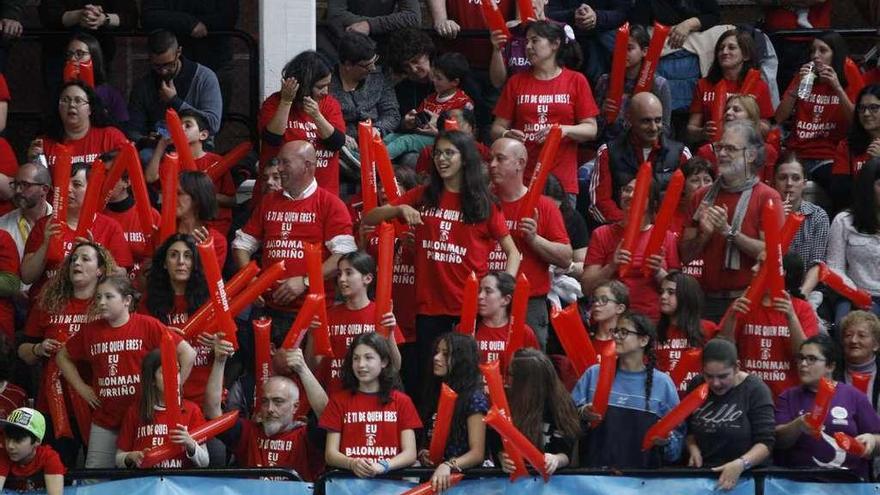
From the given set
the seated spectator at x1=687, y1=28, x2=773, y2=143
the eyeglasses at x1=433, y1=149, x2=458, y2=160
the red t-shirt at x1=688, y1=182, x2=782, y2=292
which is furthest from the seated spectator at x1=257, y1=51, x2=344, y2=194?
the seated spectator at x1=687, y1=28, x2=773, y2=143

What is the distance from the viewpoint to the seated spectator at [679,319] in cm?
1259

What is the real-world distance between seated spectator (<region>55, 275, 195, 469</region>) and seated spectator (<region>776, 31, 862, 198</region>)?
528cm

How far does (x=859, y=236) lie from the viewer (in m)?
13.8

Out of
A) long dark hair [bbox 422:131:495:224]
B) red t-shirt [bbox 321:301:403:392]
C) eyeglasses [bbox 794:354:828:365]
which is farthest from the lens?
long dark hair [bbox 422:131:495:224]

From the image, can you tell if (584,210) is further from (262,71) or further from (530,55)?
(262,71)

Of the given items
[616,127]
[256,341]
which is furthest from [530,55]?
[256,341]

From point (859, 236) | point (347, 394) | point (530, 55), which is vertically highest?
point (530, 55)

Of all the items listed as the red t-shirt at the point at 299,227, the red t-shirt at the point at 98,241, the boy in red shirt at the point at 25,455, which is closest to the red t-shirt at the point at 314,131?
the red t-shirt at the point at 299,227

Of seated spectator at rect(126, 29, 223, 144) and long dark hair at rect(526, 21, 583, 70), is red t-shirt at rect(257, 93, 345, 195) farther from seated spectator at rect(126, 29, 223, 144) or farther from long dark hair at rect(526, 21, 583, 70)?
long dark hair at rect(526, 21, 583, 70)

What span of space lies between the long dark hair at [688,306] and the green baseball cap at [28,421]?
3.53m

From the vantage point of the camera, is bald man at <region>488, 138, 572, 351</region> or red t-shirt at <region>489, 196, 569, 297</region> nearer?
bald man at <region>488, 138, 572, 351</region>

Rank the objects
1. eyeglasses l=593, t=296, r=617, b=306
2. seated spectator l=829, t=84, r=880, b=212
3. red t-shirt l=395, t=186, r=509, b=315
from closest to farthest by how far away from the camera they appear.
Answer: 1. eyeglasses l=593, t=296, r=617, b=306
2. red t-shirt l=395, t=186, r=509, b=315
3. seated spectator l=829, t=84, r=880, b=212

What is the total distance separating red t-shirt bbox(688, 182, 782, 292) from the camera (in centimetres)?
1328

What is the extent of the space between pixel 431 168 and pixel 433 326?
92 centimetres
